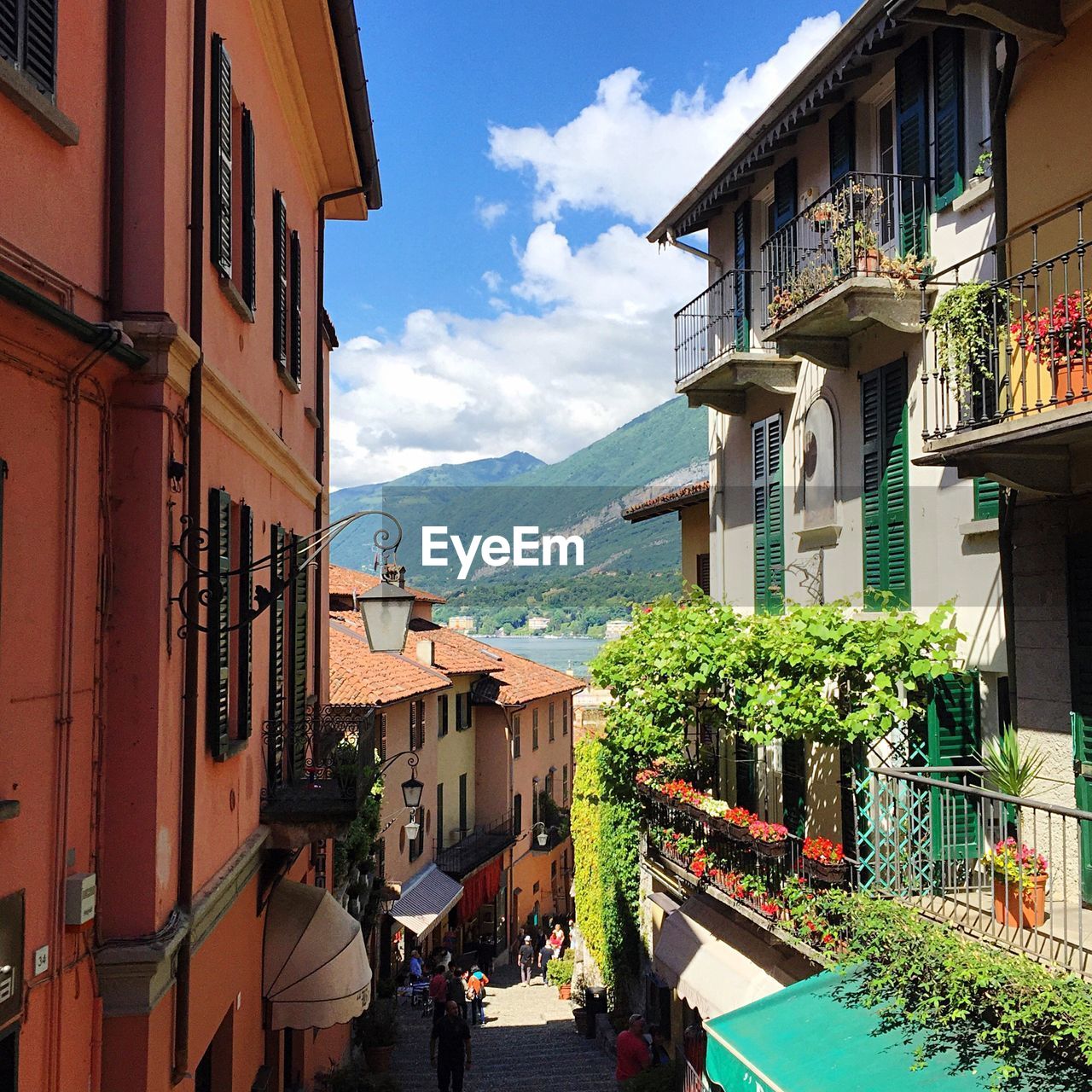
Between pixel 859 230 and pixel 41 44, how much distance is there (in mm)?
8141

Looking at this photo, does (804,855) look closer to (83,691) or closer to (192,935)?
(192,935)

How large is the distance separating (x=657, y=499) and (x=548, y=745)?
28058 millimetres

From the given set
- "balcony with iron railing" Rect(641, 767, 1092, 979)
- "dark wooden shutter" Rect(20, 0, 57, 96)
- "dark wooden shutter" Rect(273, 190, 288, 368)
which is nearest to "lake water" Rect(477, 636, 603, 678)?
"balcony with iron railing" Rect(641, 767, 1092, 979)

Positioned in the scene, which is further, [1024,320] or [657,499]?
[657,499]

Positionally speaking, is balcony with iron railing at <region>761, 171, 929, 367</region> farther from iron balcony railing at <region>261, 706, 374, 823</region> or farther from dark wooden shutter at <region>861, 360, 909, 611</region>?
iron balcony railing at <region>261, 706, 374, 823</region>

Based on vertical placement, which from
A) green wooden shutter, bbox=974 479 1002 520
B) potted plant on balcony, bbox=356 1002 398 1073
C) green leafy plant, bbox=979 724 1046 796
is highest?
green wooden shutter, bbox=974 479 1002 520

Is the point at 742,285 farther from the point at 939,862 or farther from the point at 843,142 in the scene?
the point at 939,862

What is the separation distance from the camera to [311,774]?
10586mm

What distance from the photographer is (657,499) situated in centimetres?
2056

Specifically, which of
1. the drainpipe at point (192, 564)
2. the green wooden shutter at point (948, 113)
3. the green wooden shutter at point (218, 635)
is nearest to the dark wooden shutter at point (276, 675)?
the green wooden shutter at point (218, 635)

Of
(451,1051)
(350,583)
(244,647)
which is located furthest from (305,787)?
(350,583)

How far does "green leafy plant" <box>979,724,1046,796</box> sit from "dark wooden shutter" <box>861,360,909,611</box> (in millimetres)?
2714

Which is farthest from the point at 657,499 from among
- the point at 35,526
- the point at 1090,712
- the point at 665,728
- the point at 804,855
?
the point at 35,526

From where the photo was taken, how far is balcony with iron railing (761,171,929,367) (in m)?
10.6
